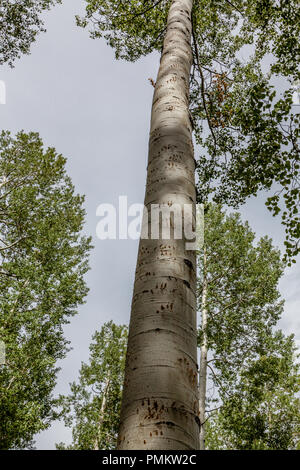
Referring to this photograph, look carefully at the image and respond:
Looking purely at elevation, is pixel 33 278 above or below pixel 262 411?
above

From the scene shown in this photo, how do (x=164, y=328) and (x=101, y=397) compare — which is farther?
(x=101, y=397)

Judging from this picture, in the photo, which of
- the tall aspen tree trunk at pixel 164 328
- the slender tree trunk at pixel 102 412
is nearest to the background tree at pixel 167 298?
the tall aspen tree trunk at pixel 164 328

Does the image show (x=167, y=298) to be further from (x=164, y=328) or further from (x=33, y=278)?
(x=33, y=278)

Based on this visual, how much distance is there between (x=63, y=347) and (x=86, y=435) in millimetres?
3352

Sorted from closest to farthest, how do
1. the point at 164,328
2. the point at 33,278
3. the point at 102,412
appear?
the point at 164,328 < the point at 33,278 < the point at 102,412

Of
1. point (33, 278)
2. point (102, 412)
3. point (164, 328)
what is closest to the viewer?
point (164, 328)

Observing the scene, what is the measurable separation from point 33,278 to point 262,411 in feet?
27.3

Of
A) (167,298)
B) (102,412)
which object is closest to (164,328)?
(167,298)

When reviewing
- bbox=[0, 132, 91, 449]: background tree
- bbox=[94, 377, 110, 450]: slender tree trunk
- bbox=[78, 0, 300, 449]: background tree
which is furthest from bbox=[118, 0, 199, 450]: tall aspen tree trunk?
bbox=[94, 377, 110, 450]: slender tree trunk

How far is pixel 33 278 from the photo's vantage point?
9445 mm

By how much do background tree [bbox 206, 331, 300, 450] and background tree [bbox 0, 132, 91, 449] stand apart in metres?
5.45

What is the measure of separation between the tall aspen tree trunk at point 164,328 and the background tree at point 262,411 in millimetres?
9349

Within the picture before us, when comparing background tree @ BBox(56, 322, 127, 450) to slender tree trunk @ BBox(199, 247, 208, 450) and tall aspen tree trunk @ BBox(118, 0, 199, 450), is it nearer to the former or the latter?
slender tree trunk @ BBox(199, 247, 208, 450)

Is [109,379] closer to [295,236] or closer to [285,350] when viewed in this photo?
[285,350]
